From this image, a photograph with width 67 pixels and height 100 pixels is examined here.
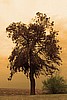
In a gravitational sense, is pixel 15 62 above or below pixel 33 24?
below

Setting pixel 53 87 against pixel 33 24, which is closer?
pixel 33 24

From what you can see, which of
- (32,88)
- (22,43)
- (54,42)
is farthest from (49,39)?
(32,88)

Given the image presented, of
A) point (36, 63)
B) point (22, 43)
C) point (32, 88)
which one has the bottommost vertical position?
point (32, 88)

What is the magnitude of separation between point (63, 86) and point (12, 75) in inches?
412

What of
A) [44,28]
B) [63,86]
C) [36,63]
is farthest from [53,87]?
[44,28]

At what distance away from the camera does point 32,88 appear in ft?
205

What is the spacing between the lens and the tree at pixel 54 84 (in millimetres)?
65625

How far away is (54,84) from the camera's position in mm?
65562

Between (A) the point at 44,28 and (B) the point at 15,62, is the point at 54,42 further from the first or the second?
(B) the point at 15,62

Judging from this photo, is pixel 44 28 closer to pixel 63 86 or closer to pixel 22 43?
pixel 22 43

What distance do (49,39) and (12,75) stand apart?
9660 millimetres

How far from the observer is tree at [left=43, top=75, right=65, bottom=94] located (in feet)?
215

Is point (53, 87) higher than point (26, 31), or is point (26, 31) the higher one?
point (26, 31)

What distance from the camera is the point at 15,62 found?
61500 mm
